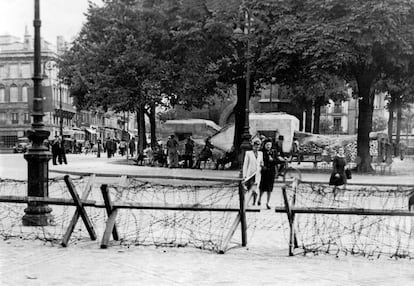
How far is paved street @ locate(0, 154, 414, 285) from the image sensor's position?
627 cm

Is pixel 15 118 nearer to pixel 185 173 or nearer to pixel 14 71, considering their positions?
pixel 14 71

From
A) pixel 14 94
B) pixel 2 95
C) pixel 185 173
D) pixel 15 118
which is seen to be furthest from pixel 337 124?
pixel 185 173

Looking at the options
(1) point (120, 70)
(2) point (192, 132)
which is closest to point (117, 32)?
(1) point (120, 70)

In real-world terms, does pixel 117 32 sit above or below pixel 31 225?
above

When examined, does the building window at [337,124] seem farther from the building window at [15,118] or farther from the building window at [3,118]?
the building window at [3,118]

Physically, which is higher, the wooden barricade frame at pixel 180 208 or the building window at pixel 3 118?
the building window at pixel 3 118

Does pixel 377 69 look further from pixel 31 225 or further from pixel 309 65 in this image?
pixel 31 225

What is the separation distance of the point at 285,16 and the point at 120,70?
23.6 ft

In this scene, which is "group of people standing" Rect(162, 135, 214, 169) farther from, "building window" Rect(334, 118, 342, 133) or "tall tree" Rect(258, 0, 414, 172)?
"building window" Rect(334, 118, 342, 133)

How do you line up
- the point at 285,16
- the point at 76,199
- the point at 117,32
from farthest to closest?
the point at 117,32
the point at 285,16
the point at 76,199

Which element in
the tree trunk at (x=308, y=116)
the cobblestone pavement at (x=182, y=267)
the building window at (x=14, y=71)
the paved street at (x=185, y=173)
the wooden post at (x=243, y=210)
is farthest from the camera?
the tree trunk at (x=308, y=116)

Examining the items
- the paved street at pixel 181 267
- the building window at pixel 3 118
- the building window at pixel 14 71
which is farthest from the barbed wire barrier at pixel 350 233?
the building window at pixel 3 118

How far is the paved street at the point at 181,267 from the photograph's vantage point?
627cm

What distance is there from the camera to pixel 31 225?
9.70m
